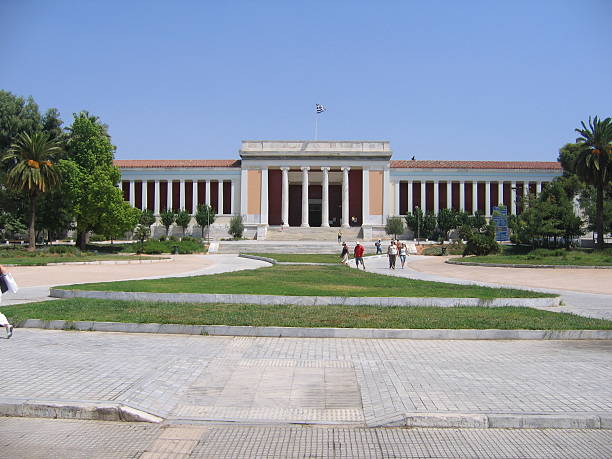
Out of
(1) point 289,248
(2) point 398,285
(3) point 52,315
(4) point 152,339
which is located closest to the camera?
(4) point 152,339

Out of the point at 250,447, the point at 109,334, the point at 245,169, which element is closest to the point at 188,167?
the point at 245,169

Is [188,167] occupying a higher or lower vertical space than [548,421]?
higher

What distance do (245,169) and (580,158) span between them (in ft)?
152

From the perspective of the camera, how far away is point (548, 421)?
553 cm

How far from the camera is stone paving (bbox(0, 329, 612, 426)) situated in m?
5.88

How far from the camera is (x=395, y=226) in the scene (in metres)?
70.2

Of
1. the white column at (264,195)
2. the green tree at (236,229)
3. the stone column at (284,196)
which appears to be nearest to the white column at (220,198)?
the white column at (264,195)

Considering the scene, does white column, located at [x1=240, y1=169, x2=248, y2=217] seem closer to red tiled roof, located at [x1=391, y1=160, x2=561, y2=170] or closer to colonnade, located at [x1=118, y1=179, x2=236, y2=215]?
colonnade, located at [x1=118, y1=179, x2=236, y2=215]

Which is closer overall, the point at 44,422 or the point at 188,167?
the point at 44,422

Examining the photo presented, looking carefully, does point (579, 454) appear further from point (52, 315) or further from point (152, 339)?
point (52, 315)

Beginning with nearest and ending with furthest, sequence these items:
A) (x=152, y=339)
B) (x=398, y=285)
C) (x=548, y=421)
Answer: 1. (x=548, y=421)
2. (x=152, y=339)
3. (x=398, y=285)

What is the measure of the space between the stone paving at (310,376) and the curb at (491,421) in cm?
9

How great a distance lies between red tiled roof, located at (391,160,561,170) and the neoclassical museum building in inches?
5.5

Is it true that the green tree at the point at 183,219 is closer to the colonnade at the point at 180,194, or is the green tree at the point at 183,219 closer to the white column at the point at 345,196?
the colonnade at the point at 180,194
